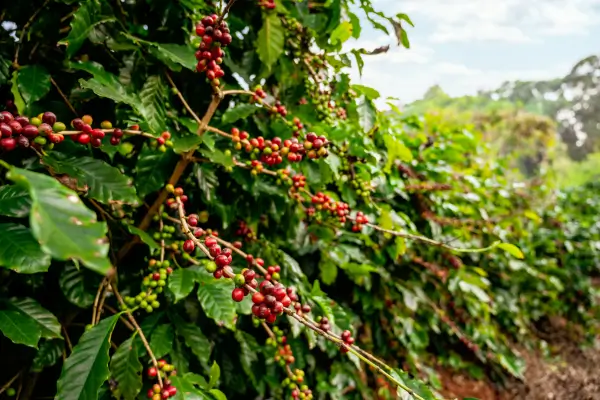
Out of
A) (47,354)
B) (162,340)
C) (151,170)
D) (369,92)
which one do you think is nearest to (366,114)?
(369,92)

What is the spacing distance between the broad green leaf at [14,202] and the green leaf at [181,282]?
412 mm

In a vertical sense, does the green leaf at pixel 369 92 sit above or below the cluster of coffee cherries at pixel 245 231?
above

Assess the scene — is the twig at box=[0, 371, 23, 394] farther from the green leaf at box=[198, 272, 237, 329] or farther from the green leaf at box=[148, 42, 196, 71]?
the green leaf at box=[148, 42, 196, 71]

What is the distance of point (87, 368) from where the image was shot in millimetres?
941

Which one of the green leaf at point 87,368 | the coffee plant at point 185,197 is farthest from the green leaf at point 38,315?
the green leaf at point 87,368

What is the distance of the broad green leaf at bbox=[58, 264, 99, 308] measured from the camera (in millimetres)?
1152

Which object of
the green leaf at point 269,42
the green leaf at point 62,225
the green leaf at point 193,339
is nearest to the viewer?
the green leaf at point 62,225

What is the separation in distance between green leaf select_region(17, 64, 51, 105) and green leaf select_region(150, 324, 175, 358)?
0.73m

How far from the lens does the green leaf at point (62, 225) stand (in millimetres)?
396

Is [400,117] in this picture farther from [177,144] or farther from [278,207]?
[177,144]

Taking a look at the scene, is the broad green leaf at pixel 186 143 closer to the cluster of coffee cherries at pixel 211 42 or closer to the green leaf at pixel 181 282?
the cluster of coffee cherries at pixel 211 42

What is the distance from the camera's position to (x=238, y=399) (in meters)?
1.85

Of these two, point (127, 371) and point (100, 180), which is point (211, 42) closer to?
point (100, 180)

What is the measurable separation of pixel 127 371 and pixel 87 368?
14cm
